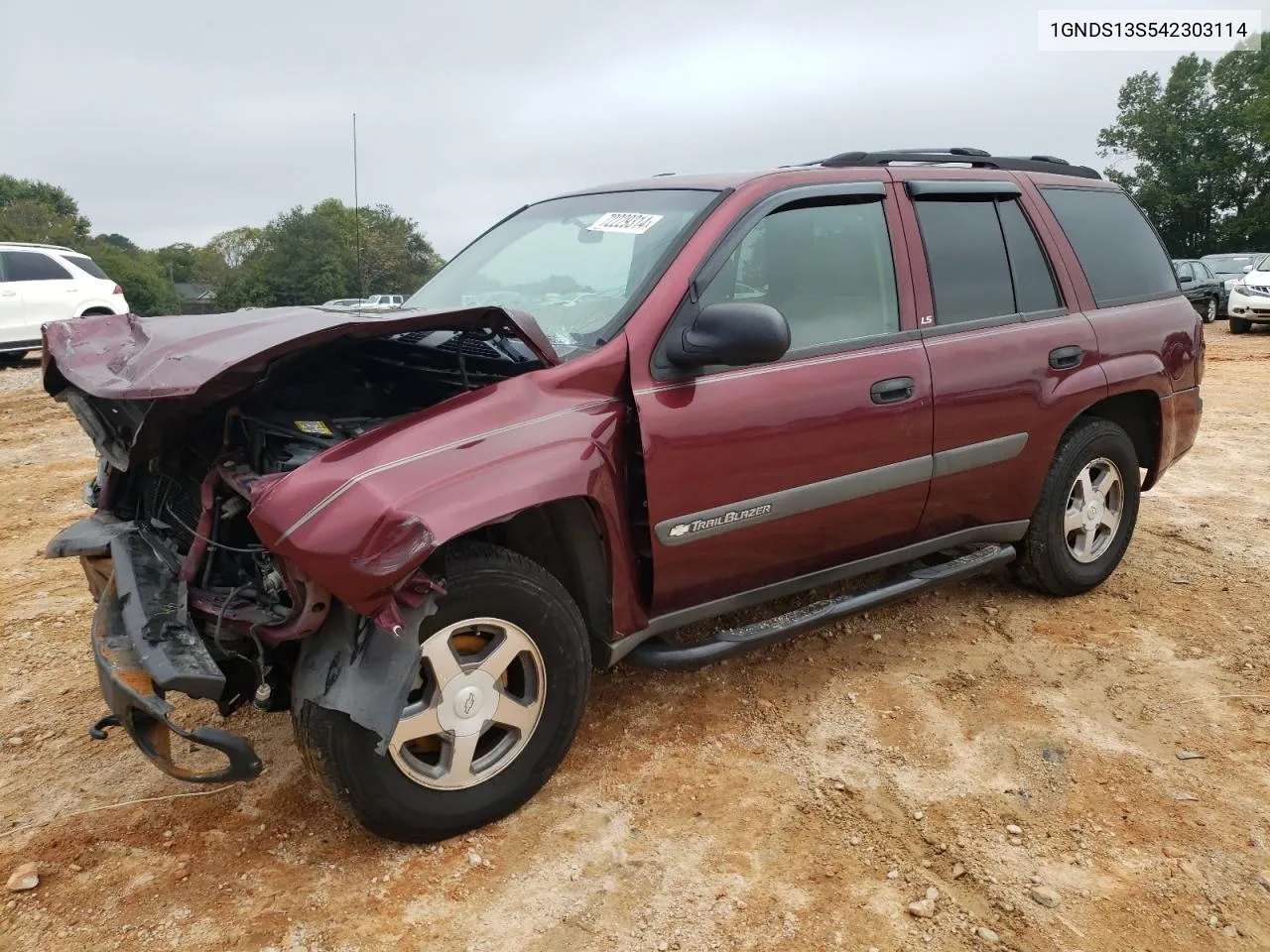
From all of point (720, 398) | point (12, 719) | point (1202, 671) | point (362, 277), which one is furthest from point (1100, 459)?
point (12, 719)

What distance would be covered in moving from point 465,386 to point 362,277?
7.42ft

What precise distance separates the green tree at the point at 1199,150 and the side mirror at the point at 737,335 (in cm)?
4225

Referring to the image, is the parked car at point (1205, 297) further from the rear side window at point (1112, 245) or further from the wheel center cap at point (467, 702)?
the wheel center cap at point (467, 702)

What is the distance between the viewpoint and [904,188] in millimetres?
3473

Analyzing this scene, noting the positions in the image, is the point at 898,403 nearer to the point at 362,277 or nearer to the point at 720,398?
the point at 720,398

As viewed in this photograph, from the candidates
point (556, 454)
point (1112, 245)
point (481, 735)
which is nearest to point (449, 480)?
point (556, 454)

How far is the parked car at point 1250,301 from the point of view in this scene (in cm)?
1603

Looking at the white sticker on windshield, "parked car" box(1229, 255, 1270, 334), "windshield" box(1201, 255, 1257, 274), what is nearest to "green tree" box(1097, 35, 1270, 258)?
"windshield" box(1201, 255, 1257, 274)

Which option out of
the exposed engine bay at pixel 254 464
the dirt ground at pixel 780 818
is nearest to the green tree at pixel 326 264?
the exposed engine bay at pixel 254 464

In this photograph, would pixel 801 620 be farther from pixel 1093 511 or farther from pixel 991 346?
pixel 1093 511

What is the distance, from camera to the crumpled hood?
224 centimetres

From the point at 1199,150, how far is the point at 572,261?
147 feet

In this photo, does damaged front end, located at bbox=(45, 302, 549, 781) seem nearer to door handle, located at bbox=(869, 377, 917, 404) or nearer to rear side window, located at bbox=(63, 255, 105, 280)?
door handle, located at bbox=(869, 377, 917, 404)

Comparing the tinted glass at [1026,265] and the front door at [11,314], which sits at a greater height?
the front door at [11,314]
